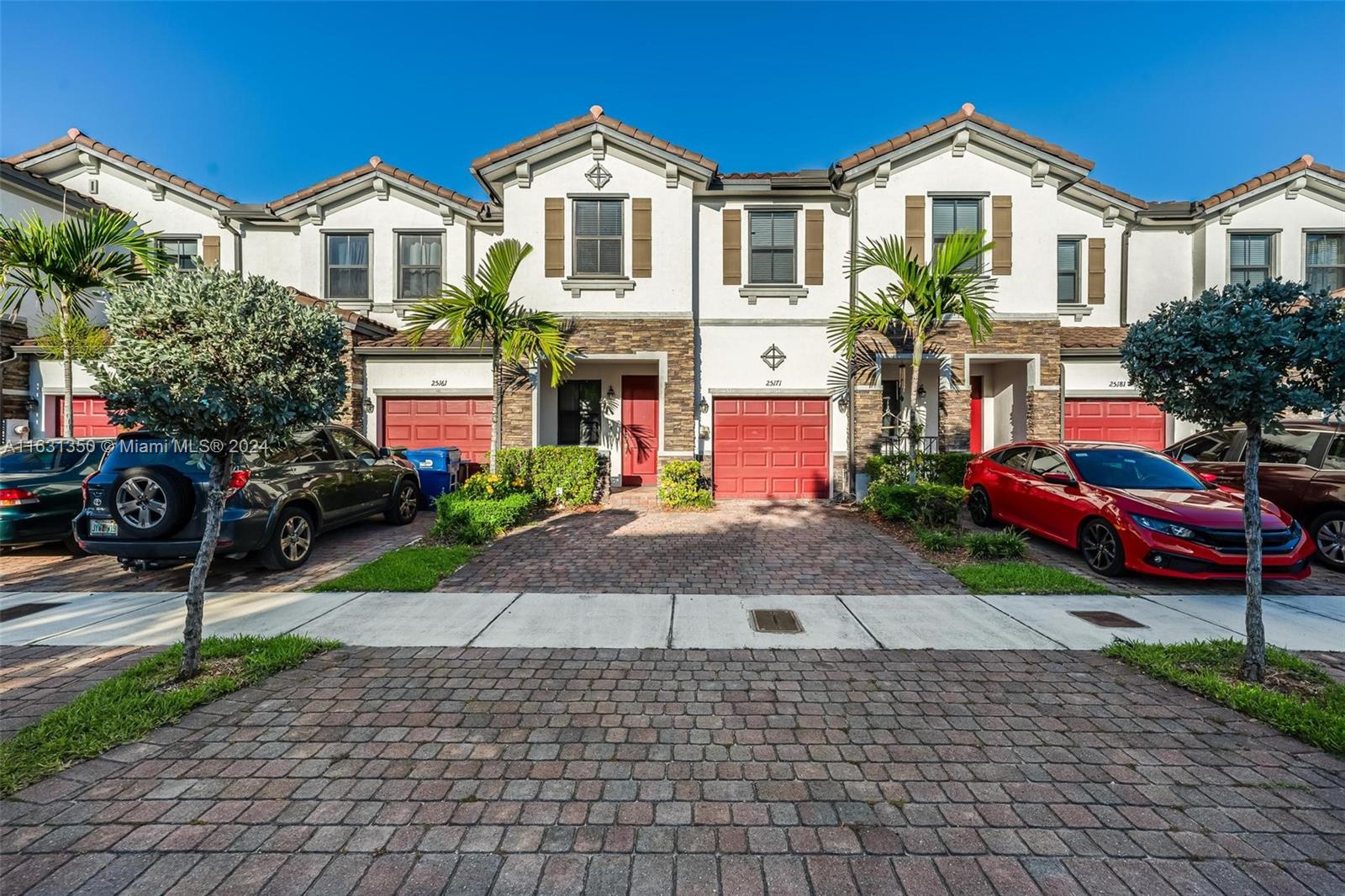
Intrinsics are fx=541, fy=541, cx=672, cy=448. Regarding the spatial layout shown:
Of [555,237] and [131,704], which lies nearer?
[131,704]

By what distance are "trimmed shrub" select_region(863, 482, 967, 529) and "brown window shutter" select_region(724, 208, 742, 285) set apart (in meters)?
5.79

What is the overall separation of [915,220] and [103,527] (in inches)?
554

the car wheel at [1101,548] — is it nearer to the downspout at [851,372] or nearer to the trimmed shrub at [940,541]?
the trimmed shrub at [940,541]

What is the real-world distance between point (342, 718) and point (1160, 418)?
52.6 feet

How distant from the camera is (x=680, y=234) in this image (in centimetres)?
1173

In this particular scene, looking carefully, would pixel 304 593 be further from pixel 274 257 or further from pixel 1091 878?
pixel 274 257

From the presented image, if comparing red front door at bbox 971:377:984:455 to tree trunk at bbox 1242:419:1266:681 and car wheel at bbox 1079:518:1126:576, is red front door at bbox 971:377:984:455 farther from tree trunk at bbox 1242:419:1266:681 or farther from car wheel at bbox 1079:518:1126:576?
tree trunk at bbox 1242:419:1266:681

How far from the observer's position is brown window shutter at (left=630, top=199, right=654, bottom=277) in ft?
38.3

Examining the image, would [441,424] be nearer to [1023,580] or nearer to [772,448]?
[772,448]

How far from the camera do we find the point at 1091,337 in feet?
41.2

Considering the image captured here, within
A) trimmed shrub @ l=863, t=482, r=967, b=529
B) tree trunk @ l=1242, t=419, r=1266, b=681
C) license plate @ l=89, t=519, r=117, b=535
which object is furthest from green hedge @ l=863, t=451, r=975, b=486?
license plate @ l=89, t=519, r=117, b=535

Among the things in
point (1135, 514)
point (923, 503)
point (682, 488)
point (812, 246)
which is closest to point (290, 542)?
point (682, 488)

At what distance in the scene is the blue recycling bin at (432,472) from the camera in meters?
10.8

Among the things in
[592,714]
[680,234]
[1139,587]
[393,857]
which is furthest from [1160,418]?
[393,857]
